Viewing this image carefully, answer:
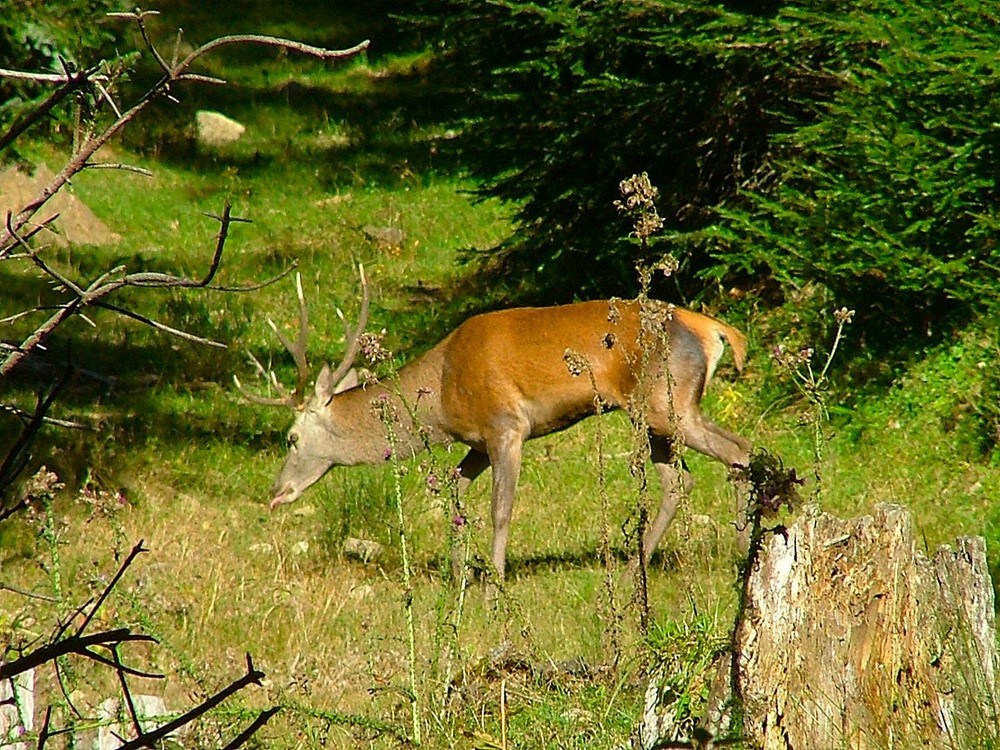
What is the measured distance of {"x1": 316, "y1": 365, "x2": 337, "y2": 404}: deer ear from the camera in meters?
9.15

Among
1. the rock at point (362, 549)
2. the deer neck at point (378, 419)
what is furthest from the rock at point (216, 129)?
the rock at point (362, 549)

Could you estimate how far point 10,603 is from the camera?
23.9 feet

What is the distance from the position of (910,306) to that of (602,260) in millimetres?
2934

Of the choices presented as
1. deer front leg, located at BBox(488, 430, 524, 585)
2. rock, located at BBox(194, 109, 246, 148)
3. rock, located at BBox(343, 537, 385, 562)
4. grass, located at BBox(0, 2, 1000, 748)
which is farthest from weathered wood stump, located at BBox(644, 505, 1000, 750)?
rock, located at BBox(194, 109, 246, 148)

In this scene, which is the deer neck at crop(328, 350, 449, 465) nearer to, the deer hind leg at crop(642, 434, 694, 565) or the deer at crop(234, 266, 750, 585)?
the deer at crop(234, 266, 750, 585)

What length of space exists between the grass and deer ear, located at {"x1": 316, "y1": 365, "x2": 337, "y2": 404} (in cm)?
51

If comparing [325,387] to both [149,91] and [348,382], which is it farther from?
[149,91]

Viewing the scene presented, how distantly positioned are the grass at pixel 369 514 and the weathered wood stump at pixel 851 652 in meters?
0.40

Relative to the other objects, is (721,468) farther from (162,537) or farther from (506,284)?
(506,284)

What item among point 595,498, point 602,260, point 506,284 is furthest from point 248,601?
point 506,284

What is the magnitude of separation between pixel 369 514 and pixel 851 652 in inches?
203

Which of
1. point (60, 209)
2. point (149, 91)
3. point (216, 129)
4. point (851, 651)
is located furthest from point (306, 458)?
point (216, 129)

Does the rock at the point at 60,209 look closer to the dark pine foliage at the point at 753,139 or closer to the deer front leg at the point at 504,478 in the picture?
the dark pine foliage at the point at 753,139

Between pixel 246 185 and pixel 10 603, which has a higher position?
pixel 10 603
